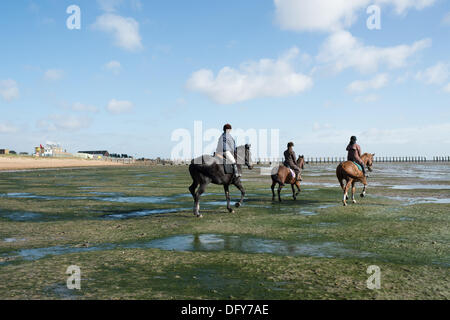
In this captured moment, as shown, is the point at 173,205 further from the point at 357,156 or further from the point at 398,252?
the point at 398,252

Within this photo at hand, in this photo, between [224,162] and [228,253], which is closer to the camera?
[228,253]

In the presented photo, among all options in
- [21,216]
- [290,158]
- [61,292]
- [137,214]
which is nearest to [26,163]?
[21,216]

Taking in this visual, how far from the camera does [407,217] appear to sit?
1069 centimetres

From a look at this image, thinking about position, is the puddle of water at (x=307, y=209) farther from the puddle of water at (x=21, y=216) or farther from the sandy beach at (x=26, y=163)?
the sandy beach at (x=26, y=163)

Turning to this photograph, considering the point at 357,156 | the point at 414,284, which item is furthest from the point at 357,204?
the point at 414,284

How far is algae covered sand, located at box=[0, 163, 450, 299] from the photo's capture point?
15.8ft

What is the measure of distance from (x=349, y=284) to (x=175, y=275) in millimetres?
2570

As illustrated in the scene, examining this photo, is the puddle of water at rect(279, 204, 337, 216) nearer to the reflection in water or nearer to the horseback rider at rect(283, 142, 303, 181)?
the horseback rider at rect(283, 142, 303, 181)

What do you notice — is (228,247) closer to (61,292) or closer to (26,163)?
(61,292)

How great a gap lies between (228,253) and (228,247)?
496mm

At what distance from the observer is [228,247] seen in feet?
23.9

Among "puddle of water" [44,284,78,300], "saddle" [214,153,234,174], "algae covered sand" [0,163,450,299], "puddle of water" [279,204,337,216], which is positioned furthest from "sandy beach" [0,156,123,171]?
"puddle of water" [44,284,78,300]

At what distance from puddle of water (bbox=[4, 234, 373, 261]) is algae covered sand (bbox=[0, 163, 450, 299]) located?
2cm

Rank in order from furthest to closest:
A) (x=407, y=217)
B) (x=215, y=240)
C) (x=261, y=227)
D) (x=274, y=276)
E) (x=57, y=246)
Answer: (x=407, y=217) < (x=261, y=227) < (x=215, y=240) < (x=57, y=246) < (x=274, y=276)
